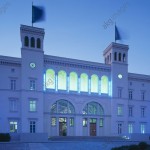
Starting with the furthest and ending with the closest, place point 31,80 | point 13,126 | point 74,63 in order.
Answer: point 74,63, point 31,80, point 13,126

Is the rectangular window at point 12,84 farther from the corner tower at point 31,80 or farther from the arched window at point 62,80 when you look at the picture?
the arched window at point 62,80

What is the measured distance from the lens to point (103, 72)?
44.2 m

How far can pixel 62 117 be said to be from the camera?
4047 centimetres

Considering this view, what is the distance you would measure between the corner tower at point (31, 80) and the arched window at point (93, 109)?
822cm

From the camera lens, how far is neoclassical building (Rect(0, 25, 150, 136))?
37031 mm

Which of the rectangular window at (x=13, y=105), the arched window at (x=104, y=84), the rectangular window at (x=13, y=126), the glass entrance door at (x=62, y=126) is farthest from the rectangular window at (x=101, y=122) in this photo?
the rectangular window at (x=13, y=105)

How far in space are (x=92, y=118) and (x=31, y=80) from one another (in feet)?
40.7

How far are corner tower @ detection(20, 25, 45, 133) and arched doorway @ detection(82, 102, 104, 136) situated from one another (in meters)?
8.10

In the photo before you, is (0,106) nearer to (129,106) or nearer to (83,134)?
(83,134)

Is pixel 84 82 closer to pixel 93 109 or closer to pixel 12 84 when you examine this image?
pixel 93 109

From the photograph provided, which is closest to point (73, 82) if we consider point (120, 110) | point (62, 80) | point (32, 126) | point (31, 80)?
point (62, 80)

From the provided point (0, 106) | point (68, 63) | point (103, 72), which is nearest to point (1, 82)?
point (0, 106)

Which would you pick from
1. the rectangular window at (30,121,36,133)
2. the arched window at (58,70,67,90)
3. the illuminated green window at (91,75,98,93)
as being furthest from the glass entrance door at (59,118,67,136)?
the illuminated green window at (91,75,98,93)

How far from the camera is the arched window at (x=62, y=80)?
133 feet
